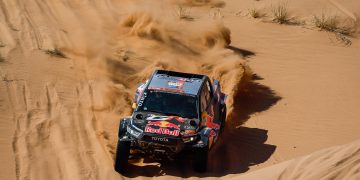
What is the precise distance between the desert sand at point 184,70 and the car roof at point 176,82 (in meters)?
1.28

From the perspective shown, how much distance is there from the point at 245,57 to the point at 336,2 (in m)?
5.60

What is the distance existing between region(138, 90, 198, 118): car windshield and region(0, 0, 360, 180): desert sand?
0.95 meters

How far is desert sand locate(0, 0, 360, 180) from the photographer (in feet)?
42.6

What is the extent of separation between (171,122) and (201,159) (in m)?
0.85

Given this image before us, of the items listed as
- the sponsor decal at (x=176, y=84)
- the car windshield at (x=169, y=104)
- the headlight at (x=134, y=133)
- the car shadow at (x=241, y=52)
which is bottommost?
the headlight at (x=134, y=133)

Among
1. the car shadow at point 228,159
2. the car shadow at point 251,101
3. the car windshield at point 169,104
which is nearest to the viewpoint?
the car shadow at point 228,159

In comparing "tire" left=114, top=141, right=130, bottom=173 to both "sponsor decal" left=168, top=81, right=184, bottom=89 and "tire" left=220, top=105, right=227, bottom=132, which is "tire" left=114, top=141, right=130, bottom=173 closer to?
"sponsor decal" left=168, top=81, right=184, bottom=89

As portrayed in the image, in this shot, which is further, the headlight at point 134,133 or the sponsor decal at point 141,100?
the sponsor decal at point 141,100

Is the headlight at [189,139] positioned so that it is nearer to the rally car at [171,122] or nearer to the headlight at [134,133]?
the rally car at [171,122]

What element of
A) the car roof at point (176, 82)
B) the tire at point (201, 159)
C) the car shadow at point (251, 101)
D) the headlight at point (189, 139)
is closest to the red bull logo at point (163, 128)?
the headlight at point (189, 139)

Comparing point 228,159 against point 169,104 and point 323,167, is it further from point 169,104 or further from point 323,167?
point 323,167

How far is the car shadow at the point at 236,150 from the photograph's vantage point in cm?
1288

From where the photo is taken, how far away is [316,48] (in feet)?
66.7

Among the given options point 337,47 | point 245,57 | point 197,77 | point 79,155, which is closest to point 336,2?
point 337,47
